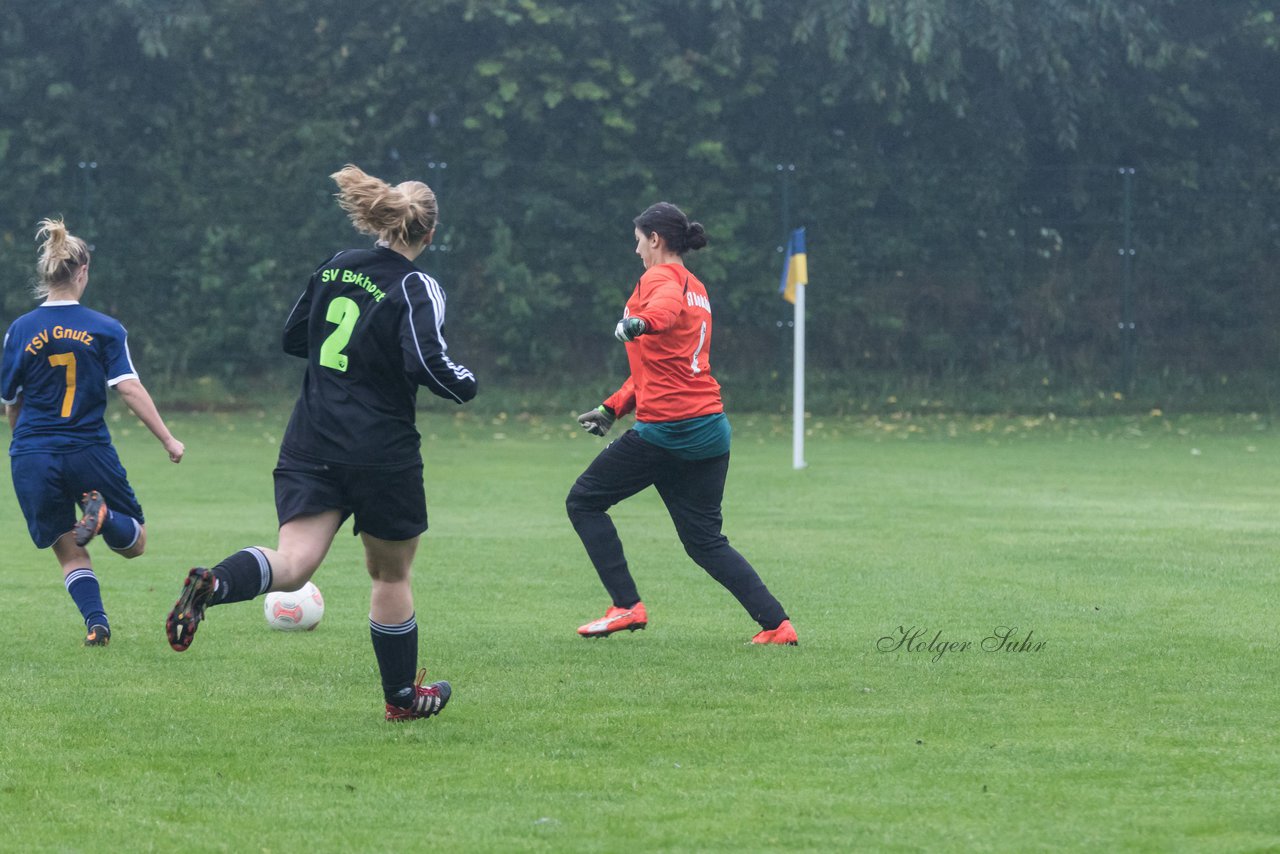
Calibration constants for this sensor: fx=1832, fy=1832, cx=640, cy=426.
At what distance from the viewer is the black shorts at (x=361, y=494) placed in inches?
214

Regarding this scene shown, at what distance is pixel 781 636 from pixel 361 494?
2233 mm

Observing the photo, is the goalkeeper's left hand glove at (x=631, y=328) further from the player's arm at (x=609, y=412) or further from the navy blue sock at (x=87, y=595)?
the navy blue sock at (x=87, y=595)

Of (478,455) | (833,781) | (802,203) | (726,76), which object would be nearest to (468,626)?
(833,781)

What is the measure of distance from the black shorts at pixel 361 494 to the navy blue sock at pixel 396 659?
319 mm

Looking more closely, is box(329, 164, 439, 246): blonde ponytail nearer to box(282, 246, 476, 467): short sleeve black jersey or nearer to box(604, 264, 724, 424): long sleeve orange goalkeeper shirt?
box(282, 246, 476, 467): short sleeve black jersey

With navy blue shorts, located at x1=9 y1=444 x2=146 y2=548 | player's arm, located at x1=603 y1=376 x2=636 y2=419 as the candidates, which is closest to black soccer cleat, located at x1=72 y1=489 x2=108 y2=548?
navy blue shorts, located at x1=9 y1=444 x2=146 y2=548

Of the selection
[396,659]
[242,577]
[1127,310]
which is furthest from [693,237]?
[1127,310]

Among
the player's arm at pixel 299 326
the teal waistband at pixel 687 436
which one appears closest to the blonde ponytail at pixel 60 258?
the player's arm at pixel 299 326

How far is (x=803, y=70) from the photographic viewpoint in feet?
78.9

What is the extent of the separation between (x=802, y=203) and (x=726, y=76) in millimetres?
2351

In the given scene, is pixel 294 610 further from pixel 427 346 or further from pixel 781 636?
pixel 427 346

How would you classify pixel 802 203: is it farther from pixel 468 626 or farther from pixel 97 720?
pixel 97 720

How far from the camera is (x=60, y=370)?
23.5ft

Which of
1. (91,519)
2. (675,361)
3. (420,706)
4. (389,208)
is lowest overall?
(420,706)
